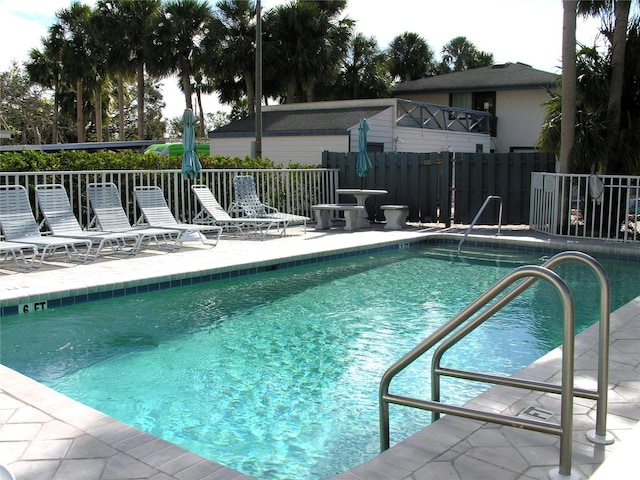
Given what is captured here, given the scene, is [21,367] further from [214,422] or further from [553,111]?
[553,111]

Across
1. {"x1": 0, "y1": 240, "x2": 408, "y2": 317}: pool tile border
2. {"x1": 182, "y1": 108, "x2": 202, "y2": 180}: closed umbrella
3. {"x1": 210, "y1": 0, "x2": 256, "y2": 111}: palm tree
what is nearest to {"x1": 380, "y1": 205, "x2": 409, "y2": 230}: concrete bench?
{"x1": 0, "y1": 240, "x2": 408, "y2": 317}: pool tile border

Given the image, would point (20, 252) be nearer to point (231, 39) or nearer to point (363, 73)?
point (231, 39)

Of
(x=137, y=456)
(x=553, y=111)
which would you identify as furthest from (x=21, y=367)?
(x=553, y=111)

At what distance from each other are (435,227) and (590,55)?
478 centimetres

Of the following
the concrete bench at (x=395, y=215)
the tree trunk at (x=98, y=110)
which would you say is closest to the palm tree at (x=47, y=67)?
the tree trunk at (x=98, y=110)

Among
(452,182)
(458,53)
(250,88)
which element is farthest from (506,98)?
(458,53)

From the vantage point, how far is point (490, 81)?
88.2 feet

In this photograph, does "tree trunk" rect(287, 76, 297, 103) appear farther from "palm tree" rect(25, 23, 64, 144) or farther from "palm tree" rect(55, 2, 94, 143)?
"palm tree" rect(25, 23, 64, 144)

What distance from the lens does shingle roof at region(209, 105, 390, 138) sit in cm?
1967

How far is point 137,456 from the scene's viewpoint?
307 cm

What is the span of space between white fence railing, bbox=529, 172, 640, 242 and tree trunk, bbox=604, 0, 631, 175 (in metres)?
0.78

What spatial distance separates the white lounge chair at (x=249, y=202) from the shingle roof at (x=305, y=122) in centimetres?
692

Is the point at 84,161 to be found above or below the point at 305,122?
below

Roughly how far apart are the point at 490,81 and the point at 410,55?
1145 cm
